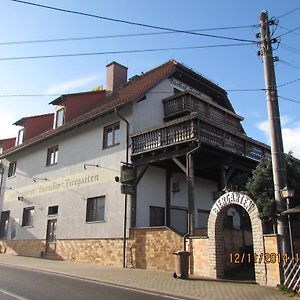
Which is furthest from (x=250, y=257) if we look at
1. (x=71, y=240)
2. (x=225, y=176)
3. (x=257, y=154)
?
(x=71, y=240)

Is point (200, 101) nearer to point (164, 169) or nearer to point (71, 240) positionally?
point (164, 169)

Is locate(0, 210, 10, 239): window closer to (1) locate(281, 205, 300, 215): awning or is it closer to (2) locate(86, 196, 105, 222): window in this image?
(2) locate(86, 196, 105, 222): window

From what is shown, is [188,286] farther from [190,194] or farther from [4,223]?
[4,223]

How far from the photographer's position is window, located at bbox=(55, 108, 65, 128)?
26341 mm

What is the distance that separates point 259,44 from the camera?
41.8 ft

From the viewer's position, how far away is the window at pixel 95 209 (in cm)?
2014

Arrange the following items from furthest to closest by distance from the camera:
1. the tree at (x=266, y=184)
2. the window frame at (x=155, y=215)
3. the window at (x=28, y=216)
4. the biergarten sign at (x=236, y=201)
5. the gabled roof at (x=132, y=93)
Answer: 1. the window at (x=28, y=216)
2. the gabled roof at (x=132, y=93)
3. the window frame at (x=155, y=215)
4. the biergarten sign at (x=236, y=201)
5. the tree at (x=266, y=184)

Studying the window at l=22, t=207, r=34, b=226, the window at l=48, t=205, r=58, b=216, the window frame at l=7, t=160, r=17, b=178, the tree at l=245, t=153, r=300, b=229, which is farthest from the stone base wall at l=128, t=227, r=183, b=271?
A: the window frame at l=7, t=160, r=17, b=178

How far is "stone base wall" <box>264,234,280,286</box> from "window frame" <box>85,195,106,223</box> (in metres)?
10.0

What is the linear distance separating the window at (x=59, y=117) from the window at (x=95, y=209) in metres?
7.46

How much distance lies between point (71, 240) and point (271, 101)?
13.6m

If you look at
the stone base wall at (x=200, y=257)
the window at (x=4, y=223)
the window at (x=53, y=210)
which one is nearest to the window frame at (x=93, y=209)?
the window at (x=53, y=210)

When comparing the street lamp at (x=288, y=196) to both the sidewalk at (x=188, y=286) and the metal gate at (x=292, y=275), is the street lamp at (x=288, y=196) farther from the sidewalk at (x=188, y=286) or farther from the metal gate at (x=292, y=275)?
the sidewalk at (x=188, y=286)

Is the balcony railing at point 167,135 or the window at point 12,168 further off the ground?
the window at point 12,168
